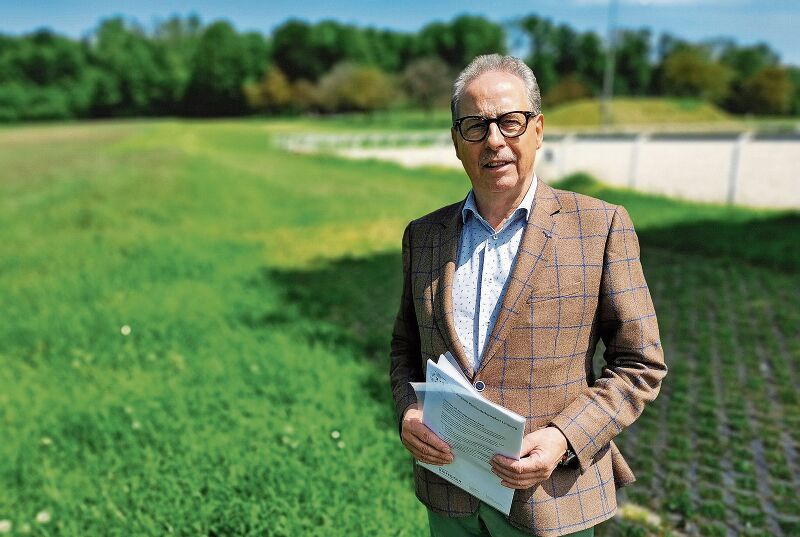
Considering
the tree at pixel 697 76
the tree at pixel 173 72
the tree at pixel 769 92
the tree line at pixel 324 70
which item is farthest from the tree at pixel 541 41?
the tree at pixel 173 72

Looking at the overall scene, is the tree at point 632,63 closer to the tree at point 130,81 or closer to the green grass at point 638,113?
the green grass at point 638,113

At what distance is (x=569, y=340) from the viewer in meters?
1.58

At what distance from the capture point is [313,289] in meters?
7.30

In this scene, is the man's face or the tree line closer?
the man's face

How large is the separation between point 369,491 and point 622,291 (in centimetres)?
208

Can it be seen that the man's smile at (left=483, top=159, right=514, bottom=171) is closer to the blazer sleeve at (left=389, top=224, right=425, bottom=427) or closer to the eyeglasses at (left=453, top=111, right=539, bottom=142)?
the eyeglasses at (left=453, top=111, right=539, bottom=142)

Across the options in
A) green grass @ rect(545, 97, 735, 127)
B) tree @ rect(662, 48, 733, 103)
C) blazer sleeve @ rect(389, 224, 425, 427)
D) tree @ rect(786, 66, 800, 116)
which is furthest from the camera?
tree @ rect(786, 66, 800, 116)

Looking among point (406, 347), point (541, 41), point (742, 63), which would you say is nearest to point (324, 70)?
point (541, 41)

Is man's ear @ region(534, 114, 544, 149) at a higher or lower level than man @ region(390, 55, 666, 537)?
higher

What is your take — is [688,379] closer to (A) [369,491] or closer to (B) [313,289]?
(A) [369,491]

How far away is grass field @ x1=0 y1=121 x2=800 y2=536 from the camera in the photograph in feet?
10.4

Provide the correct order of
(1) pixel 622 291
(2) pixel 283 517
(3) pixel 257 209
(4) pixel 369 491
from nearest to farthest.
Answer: (1) pixel 622 291, (2) pixel 283 517, (4) pixel 369 491, (3) pixel 257 209

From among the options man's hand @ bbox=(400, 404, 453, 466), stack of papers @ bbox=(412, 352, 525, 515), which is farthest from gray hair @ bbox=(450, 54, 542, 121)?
man's hand @ bbox=(400, 404, 453, 466)

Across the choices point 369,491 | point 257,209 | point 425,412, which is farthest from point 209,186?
point 425,412
